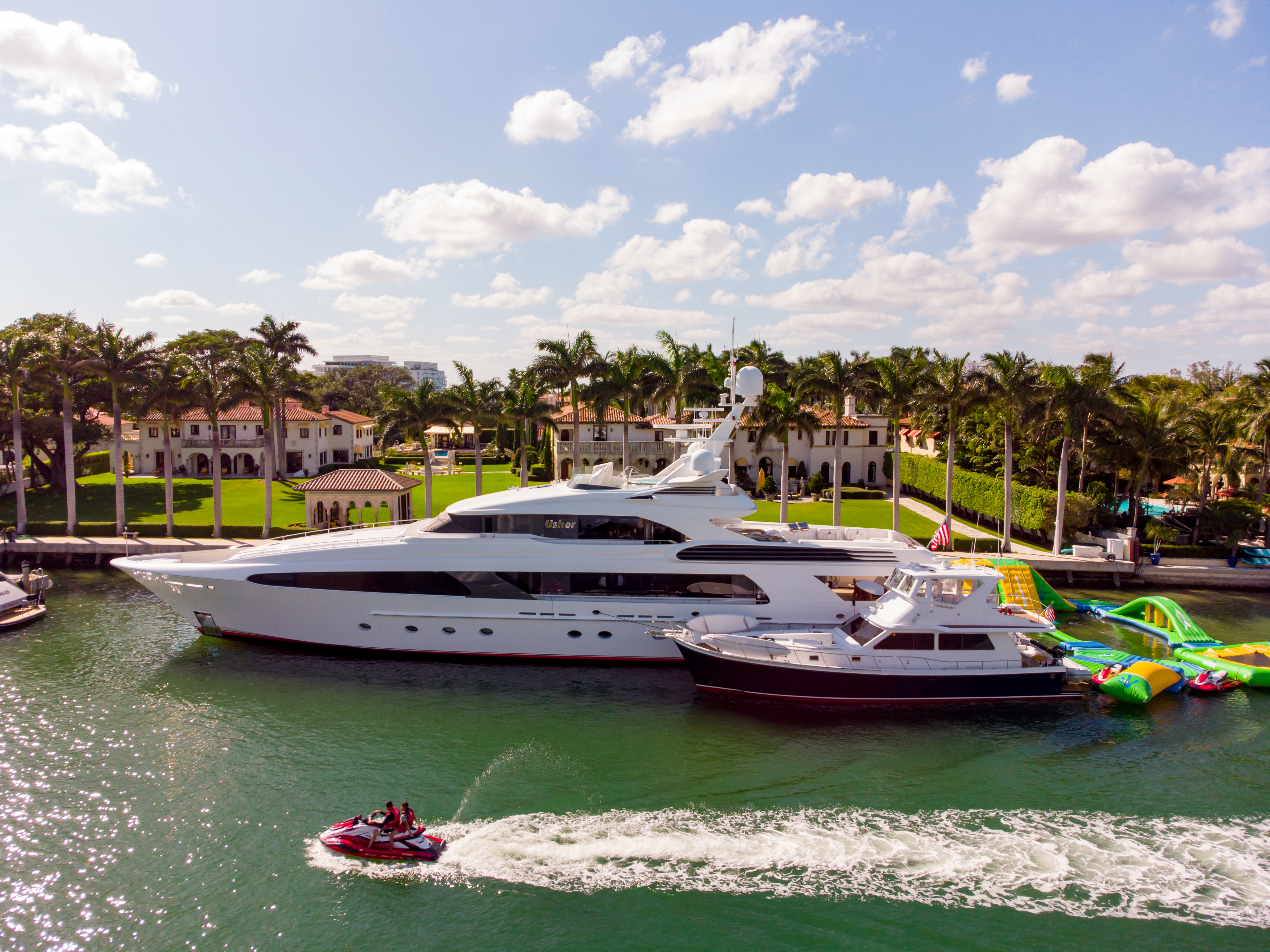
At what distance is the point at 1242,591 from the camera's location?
2848 cm

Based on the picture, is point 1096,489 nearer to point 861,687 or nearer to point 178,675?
point 861,687

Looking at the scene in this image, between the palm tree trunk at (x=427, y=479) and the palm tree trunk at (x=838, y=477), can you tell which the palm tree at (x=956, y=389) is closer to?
the palm tree trunk at (x=838, y=477)

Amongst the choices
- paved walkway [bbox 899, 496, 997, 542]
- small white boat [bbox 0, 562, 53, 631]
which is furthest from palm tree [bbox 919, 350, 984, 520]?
small white boat [bbox 0, 562, 53, 631]

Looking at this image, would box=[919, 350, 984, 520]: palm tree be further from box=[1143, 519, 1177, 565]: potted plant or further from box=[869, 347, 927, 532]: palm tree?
box=[1143, 519, 1177, 565]: potted plant

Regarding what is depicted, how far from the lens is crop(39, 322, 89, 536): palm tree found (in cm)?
3288

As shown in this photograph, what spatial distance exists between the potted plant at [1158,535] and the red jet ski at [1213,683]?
13440mm

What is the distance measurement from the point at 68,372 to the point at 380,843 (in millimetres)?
33654

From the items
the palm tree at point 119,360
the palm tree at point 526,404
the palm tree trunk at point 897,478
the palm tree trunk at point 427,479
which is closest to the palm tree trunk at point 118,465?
the palm tree at point 119,360

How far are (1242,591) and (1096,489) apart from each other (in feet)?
26.2

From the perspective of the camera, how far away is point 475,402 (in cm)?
3344

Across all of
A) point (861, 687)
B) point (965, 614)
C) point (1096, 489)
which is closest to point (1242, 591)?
point (1096, 489)

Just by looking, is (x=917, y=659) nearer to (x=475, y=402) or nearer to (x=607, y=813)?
(x=607, y=813)

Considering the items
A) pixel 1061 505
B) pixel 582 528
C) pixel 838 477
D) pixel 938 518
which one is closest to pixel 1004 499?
pixel 1061 505

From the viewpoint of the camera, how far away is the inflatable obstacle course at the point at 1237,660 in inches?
730
